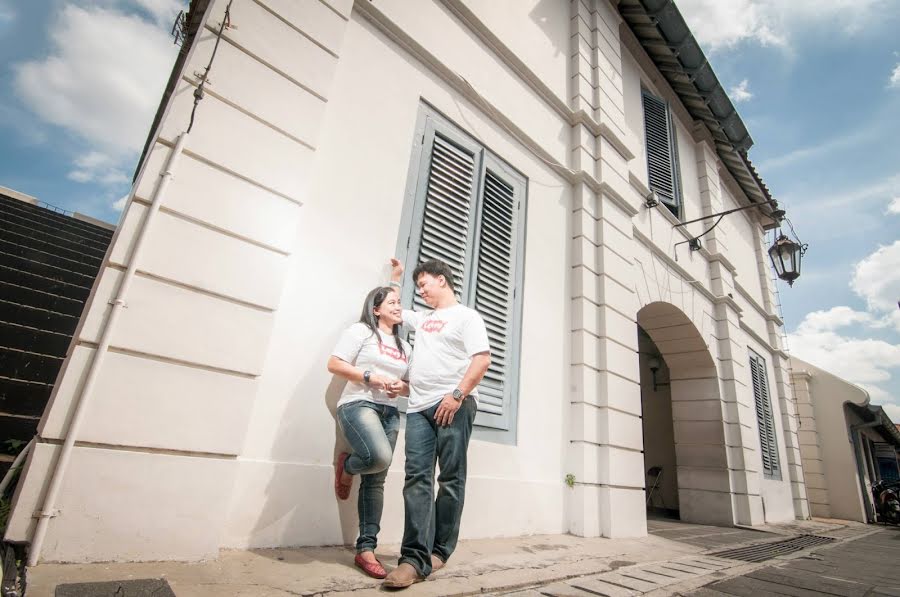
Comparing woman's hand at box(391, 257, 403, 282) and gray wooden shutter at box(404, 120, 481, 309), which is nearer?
woman's hand at box(391, 257, 403, 282)

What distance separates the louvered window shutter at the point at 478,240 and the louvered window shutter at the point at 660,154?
4181 millimetres

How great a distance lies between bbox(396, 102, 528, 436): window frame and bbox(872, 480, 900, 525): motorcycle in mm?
14000

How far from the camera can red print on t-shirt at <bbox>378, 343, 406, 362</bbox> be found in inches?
103

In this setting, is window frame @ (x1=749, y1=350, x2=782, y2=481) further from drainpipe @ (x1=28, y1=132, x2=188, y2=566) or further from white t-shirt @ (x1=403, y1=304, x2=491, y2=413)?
drainpipe @ (x1=28, y1=132, x2=188, y2=566)

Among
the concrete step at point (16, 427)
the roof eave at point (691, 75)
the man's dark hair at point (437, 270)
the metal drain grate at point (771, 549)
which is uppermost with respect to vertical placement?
the roof eave at point (691, 75)

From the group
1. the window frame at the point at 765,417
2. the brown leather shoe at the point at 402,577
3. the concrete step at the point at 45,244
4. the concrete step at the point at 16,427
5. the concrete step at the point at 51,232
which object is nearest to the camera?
the brown leather shoe at the point at 402,577

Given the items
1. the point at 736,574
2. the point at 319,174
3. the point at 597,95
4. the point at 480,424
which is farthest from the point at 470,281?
the point at 597,95

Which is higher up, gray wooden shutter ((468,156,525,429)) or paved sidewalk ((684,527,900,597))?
gray wooden shutter ((468,156,525,429))

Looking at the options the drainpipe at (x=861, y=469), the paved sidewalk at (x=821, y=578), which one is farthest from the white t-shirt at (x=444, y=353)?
the drainpipe at (x=861, y=469)

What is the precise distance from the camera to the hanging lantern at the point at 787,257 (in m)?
8.13

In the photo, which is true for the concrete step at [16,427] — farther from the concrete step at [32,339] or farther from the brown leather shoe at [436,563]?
the brown leather shoe at [436,563]

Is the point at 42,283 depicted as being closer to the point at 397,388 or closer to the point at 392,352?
the point at 392,352

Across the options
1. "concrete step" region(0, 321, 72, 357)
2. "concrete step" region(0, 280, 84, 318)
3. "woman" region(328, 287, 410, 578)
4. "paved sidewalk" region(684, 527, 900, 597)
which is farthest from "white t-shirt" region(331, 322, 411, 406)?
"concrete step" region(0, 280, 84, 318)

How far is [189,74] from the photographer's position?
2.51m
